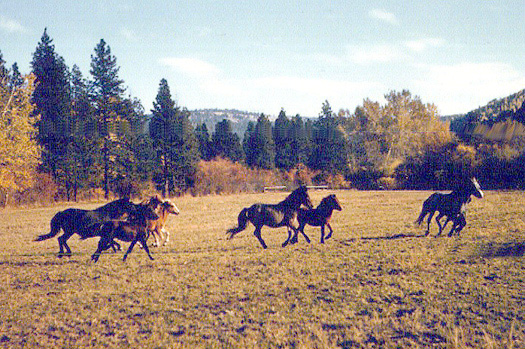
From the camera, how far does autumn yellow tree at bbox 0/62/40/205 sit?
28.5 metres

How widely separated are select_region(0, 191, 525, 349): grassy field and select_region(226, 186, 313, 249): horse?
839mm

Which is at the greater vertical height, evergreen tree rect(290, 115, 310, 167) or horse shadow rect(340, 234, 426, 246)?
evergreen tree rect(290, 115, 310, 167)

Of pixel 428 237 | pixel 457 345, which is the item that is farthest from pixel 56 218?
pixel 428 237

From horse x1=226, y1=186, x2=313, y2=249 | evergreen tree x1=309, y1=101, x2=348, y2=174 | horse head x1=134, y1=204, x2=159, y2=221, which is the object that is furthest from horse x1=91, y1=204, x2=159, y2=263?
evergreen tree x1=309, y1=101, x2=348, y2=174

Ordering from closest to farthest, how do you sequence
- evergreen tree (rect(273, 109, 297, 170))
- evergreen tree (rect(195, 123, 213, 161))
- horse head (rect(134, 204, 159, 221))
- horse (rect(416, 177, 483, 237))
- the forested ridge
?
horse head (rect(134, 204, 159, 221)) < horse (rect(416, 177, 483, 237)) < the forested ridge < evergreen tree (rect(273, 109, 297, 170)) < evergreen tree (rect(195, 123, 213, 161))

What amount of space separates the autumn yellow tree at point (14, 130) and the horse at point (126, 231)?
24.7 meters

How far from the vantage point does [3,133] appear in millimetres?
28016

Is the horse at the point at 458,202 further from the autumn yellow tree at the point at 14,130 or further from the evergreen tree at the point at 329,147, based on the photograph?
the evergreen tree at the point at 329,147

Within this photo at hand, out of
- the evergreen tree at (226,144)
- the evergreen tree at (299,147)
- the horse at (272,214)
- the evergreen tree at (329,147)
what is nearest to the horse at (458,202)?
the horse at (272,214)

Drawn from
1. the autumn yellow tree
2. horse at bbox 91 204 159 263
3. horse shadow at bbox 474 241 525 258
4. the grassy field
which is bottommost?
the grassy field

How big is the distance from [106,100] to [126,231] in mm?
38251

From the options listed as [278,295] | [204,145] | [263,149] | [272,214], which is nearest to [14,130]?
[272,214]

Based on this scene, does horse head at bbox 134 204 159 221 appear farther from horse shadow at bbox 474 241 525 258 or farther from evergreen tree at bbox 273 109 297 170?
evergreen tree at bbox 273 109 297 170

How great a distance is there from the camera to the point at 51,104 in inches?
1548
